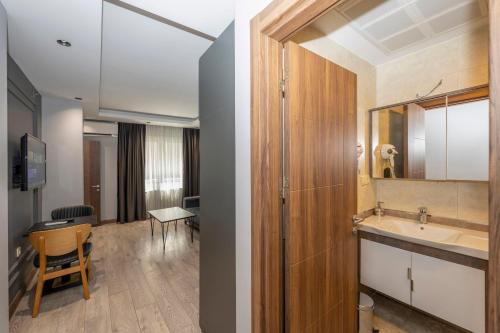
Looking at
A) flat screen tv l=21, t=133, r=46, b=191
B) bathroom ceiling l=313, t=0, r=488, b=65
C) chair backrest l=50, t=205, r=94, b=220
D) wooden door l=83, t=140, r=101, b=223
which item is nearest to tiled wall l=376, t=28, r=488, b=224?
bathroom ceiling l=313, t=0, r=488, b=65

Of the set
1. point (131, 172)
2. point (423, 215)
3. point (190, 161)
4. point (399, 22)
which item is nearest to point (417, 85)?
point (399, 22)

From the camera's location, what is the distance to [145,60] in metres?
2.38

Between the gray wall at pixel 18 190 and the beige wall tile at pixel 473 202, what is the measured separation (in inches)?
170

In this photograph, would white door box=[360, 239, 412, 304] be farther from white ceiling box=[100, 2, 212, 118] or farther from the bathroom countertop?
white ceiling box=[100, 2, 212, 118]

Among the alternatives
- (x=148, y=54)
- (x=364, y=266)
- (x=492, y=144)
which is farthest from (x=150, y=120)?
(x=492, y=144)

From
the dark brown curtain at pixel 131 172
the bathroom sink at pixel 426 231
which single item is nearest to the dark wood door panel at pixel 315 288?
the bathroom sink at pixel 426 231

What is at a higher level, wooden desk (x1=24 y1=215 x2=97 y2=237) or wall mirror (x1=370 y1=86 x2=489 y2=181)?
wall mirror (x1=370 y1=86 x2=489 y2=181)

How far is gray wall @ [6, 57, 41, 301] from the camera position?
226cm

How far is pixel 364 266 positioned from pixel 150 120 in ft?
16.6

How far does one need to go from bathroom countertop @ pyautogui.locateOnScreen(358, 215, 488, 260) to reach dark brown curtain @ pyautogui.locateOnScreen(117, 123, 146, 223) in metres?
5.20

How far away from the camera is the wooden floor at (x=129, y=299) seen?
6.56 feet

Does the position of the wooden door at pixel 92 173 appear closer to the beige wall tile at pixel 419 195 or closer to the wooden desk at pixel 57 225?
the wooden desk at pixel 57 225

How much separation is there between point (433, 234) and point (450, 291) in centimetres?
47

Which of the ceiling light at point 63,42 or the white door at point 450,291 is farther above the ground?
the ceiling light at point 63,42
